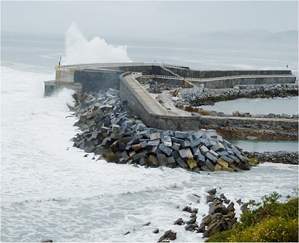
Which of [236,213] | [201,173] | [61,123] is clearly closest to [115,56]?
[61,123]

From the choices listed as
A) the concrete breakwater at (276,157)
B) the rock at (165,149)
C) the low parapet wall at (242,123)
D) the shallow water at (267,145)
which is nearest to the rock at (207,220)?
the rock at (165,149)

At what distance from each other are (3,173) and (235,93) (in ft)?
51.1

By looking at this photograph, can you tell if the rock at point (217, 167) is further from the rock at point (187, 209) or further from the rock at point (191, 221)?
the rock at point (191, 221)

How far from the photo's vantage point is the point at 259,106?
21.9 metres

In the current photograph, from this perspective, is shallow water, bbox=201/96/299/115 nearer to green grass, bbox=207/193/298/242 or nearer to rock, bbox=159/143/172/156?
rock, bbox=159/143/172/156

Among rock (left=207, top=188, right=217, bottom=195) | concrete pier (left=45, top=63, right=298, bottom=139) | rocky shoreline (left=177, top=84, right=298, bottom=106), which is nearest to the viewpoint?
rock (left=207, top=188, right=217, bottom=195)

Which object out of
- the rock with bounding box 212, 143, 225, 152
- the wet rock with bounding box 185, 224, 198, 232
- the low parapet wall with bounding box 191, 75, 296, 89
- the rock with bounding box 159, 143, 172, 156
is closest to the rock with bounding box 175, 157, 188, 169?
the rock with bounding box 159, 143, 172, 156

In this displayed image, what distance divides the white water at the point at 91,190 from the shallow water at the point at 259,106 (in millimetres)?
7804

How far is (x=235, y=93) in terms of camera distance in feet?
80.1

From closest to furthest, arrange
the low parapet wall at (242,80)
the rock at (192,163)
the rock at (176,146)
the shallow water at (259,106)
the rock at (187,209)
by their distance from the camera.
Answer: the rock at (187,209) → the rock at (192,163) → the rock at (176,146) → the shallow water at (259,106) → the low parapet wall at (242,80)

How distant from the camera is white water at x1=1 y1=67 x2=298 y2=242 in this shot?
7.79 meters

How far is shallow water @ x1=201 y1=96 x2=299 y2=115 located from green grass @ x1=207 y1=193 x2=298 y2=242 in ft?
39.8

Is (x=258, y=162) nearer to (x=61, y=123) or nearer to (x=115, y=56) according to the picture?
(x=61, y=123)

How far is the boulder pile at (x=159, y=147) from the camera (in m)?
11.6
